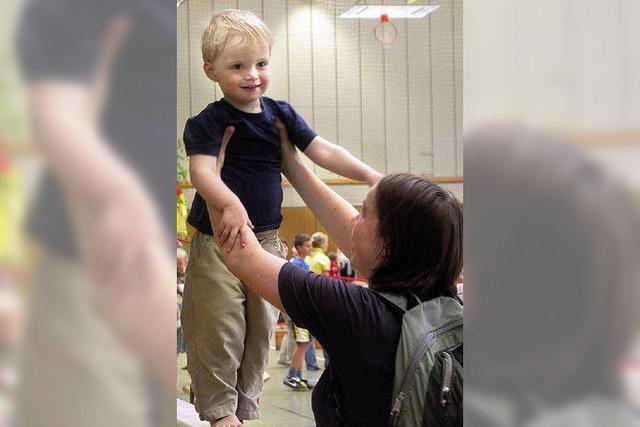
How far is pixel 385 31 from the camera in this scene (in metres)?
2.22

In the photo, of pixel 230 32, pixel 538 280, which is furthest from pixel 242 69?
pixel 538 280

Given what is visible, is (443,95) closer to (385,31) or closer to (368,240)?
(385,31)

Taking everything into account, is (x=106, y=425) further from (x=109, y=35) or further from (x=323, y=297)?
(x=323, y=297)

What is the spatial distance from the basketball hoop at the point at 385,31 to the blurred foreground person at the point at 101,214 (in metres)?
1.59

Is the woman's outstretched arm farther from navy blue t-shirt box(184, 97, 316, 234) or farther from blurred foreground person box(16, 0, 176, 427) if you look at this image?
blurred foreground person box(16, 0, 176, 427)

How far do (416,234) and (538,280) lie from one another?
0.22m

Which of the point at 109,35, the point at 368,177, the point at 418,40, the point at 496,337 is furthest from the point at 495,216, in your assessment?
the point at 418,40

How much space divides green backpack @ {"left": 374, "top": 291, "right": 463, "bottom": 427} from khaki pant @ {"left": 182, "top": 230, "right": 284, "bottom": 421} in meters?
0.37

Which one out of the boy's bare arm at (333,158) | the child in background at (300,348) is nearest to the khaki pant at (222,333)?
the boy's bare arm at (333,158)

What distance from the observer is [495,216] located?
745 mm

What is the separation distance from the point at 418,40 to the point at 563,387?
69.3 inches

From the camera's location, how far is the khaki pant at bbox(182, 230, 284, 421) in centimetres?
119

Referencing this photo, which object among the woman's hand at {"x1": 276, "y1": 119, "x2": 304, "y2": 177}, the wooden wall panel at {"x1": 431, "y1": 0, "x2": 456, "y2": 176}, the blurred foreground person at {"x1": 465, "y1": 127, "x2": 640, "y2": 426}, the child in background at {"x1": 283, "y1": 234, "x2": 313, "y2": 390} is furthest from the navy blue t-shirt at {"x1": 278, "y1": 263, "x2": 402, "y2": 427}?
the child in background at {"x1": 283, "y1": 234, "x2": 313, "y2": 390}

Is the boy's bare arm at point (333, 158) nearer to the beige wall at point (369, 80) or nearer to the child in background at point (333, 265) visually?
the beige wall at point (369, 80)
